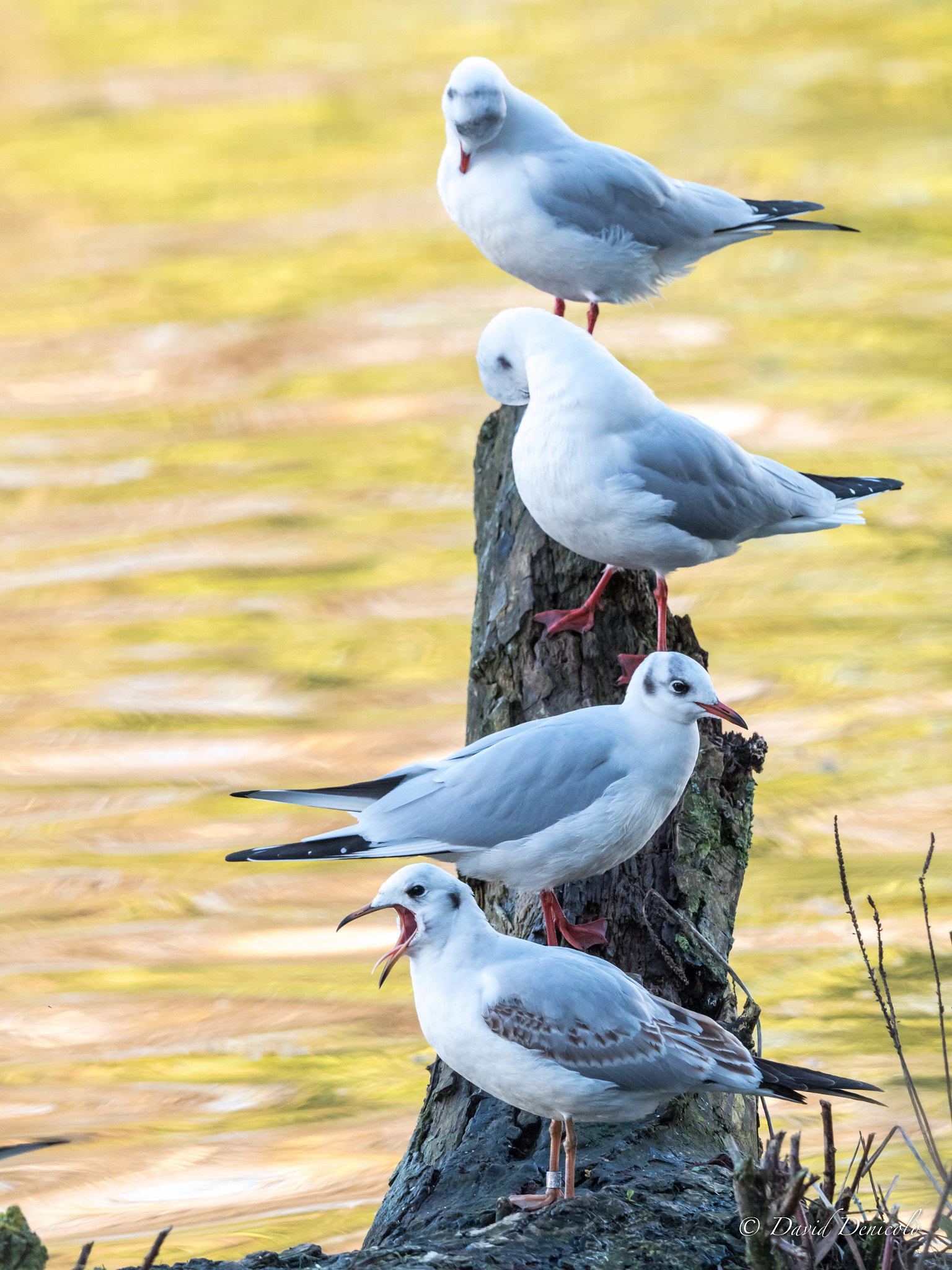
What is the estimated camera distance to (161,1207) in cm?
521

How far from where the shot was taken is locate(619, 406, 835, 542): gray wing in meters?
4.62

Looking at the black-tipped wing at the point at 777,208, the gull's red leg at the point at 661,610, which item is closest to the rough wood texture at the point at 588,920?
the gull's red leg at the point at 661,610

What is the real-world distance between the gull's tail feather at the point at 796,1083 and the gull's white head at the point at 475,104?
9.03 ft

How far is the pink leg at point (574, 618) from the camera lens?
4.82 meters

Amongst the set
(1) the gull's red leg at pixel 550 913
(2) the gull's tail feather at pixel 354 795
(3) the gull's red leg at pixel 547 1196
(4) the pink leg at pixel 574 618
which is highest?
(4) the pink leg at pixel 574 618

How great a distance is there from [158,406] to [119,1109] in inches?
269

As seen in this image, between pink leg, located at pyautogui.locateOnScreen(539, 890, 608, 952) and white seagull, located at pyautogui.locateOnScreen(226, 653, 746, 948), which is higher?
white seagull, located at pyautogui.locateOnScreen(226, 653, 746, 948)

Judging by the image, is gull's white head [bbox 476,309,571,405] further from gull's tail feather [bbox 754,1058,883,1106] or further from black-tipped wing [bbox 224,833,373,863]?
gull's tail feather [bbox 754,1058,883,1106]

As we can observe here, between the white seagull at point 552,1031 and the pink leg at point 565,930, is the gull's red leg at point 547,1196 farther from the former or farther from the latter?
the pink leg at point 565,930

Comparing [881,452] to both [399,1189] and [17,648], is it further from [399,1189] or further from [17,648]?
[399,1189]

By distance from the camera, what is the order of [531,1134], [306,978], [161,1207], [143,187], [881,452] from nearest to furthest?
[531,1134], [161,1207], [306,978], [881,452], [143,187]

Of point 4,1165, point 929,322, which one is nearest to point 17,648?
point 4,1165

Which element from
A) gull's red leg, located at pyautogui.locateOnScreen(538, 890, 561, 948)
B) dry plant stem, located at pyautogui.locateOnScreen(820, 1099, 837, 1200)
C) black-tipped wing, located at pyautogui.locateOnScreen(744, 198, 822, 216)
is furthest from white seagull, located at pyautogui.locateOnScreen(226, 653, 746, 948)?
black-tipped wing, located at pyautogui.locateOnScreen(744, 198, 822, 216)

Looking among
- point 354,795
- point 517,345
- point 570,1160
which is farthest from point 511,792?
point 517,345
